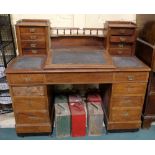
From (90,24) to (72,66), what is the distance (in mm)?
699

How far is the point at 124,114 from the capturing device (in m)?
1.91

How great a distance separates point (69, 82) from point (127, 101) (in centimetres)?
63

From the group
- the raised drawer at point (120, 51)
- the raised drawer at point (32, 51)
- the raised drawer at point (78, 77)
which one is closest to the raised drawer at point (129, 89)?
the raised drawer at point (78, 77)

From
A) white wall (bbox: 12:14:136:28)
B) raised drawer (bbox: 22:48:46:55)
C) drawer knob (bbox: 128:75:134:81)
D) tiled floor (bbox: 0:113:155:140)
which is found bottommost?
tiled floor (bbox: 0:113:155:140)

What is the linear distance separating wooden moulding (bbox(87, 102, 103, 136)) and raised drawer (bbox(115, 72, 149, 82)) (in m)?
0.42

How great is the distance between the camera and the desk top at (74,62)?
1.63m

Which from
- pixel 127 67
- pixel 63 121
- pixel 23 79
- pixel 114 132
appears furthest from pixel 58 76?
pixel 114 132

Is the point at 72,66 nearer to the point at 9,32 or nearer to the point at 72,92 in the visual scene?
the point at 72,92

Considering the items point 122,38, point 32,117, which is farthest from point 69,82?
point 122,38

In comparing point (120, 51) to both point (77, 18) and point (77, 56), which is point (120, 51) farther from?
point (77, 18)

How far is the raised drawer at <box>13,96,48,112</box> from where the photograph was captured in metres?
1.75

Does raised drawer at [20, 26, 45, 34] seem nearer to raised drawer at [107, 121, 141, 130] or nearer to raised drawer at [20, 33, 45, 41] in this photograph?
raised drawer at [20, 33, 45, 41]

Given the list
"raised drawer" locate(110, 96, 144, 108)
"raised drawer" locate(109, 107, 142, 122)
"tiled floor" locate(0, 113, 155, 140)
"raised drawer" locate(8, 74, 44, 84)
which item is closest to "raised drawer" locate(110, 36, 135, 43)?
"raised drawer" locate(110, 96, 144, 108)

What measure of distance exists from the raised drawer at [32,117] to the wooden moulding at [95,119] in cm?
44
